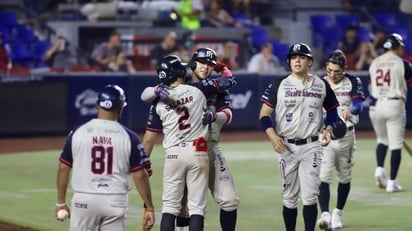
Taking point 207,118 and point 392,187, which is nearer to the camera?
point 207,118

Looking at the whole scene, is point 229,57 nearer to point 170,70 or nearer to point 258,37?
point 258,37

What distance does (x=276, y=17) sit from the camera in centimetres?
2969

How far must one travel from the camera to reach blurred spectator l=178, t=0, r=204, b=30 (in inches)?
1024

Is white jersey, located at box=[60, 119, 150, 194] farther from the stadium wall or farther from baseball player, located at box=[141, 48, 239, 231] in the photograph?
the stadium wall

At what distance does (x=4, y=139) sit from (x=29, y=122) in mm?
623

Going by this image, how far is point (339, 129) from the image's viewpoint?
10.6 meters

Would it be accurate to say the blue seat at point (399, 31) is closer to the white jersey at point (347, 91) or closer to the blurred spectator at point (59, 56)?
the blurred spectator at point (59, 56)

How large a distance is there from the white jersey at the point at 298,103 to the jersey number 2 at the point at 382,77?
416 centimetres

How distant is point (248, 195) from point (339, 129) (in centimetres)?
375

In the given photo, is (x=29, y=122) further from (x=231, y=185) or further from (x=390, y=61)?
(x=231, y=185)

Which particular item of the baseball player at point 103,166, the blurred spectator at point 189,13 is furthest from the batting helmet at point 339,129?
the blurred spectator at point 189,13

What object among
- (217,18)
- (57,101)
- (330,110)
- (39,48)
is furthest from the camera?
(217,18)

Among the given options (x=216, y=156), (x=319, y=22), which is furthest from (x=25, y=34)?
(x=216, y=156)

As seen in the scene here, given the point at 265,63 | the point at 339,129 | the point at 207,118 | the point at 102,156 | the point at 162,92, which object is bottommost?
the point at 265,63
